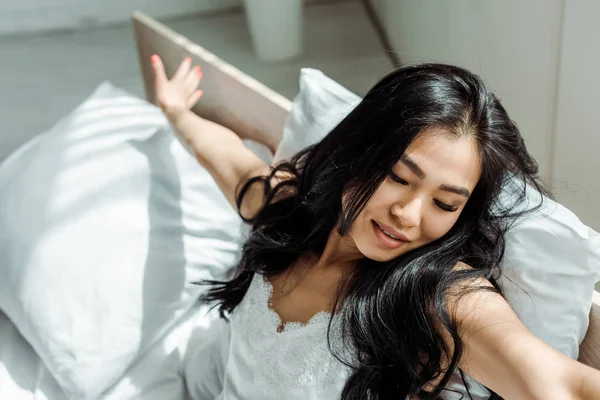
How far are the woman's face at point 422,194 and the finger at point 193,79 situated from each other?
75 cm

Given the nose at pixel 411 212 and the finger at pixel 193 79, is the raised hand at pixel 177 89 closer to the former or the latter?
the finger at pixel 193 79

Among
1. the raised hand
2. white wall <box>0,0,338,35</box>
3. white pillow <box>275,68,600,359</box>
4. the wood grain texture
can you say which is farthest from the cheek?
white wall <box>0,0,338,35</box>

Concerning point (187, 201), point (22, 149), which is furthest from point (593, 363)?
point (22, 149)

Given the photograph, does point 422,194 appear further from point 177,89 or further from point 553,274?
point 177,89

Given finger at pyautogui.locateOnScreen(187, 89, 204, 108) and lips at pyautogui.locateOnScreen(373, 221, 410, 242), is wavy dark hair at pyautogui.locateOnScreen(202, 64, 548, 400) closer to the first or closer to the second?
lips at pyautogui.locateOnScreen(373, 221, 410, 242)

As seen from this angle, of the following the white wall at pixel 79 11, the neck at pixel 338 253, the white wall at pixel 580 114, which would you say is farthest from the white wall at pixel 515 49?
the white wall at pixel 79 11

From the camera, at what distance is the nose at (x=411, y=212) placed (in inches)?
34.1

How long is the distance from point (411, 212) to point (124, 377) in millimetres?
706

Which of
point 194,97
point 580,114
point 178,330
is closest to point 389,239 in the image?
point 580,114

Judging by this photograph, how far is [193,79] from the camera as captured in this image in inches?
62.5

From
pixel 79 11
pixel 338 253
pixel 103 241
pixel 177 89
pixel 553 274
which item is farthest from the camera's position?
pixel 79 11

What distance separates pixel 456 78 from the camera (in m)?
0.89

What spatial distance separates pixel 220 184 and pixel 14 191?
0.40 m

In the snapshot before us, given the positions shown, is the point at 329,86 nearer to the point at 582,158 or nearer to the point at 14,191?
the point at 582,158
